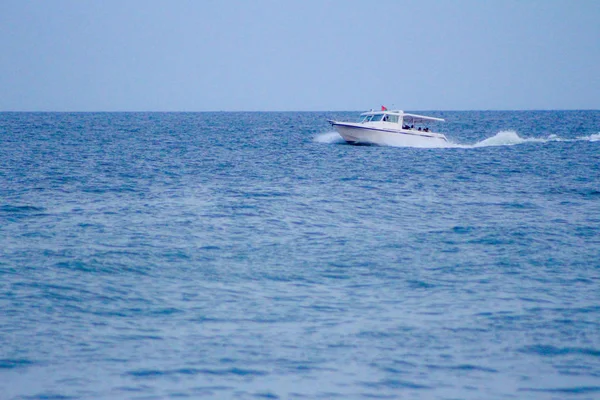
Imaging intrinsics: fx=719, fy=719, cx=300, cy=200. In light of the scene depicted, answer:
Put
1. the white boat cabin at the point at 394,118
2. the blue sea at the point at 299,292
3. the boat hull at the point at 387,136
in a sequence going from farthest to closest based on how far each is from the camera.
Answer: the boat hull at the point at 387,136 → the white boat cabin at the point at 394,118 → the blue sea at the point at 299,292

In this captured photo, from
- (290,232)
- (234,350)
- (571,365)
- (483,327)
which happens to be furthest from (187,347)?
(290,232)

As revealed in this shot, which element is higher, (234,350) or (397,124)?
(397,124)

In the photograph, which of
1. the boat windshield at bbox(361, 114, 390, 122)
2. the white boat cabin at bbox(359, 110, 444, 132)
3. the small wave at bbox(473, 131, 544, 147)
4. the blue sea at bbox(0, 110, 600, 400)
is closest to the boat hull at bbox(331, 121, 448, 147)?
the white boat cabin at bbox(359, 110, 444, 132)

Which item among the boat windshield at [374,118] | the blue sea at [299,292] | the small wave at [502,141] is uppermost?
the boat windshield at [374,118]

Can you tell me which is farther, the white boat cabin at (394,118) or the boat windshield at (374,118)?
the boat windshield at (374,118)

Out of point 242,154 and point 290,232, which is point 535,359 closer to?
point 290,232

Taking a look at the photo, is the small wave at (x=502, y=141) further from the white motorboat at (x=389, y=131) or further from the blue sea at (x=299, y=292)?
the blue sea at (x=299, y=292)

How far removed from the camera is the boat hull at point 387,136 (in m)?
48.4

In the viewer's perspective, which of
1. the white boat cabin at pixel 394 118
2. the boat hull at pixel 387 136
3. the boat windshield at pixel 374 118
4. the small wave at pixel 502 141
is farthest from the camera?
the small wave at pixel 502 141

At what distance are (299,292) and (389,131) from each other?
3562cm

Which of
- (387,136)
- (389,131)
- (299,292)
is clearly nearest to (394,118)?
(389,131)

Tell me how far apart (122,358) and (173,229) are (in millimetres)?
10000

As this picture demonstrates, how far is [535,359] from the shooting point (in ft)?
32.8

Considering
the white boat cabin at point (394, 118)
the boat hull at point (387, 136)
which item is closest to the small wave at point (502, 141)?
the boat hull at point (387, 136)
